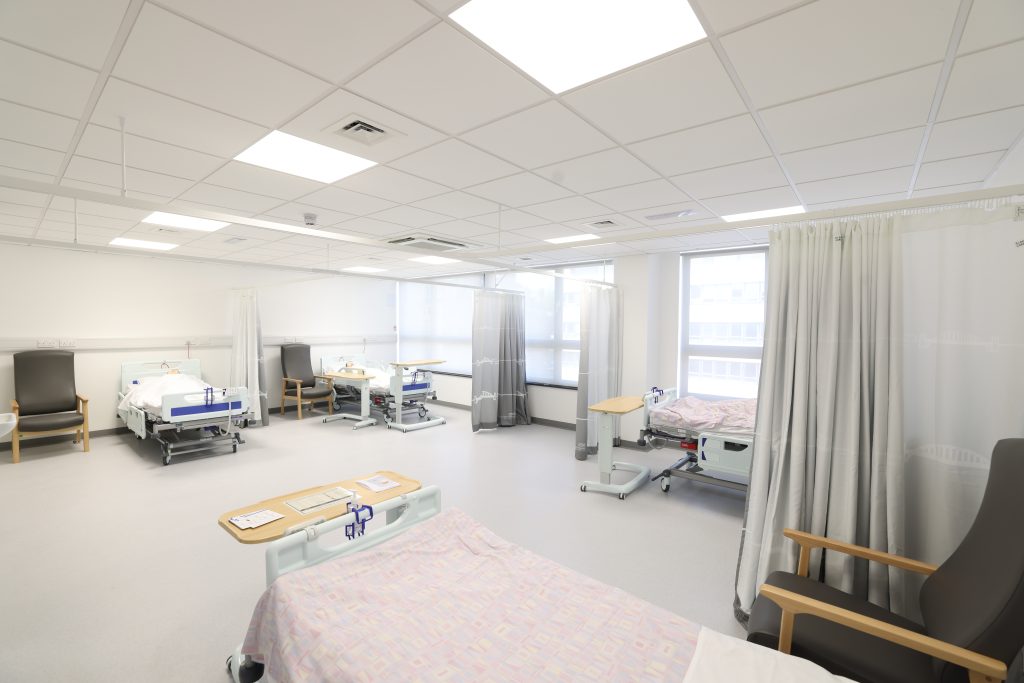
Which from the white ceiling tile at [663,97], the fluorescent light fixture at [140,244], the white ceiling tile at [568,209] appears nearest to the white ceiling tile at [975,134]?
the white ceiling tile at [663,97]

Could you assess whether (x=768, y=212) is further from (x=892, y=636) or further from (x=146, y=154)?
(x=146, y=154)

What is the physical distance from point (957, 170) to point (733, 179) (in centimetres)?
127

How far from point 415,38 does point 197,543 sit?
3583mm

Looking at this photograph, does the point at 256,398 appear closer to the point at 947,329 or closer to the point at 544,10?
the point at 544,10

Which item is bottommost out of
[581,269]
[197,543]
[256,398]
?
[197,543]

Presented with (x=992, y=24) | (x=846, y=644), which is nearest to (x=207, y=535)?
(x=846, y=644)

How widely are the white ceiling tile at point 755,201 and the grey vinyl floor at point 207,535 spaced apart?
256 centimetres

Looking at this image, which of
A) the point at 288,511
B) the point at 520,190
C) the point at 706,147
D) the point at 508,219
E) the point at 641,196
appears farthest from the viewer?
the point at 508,219

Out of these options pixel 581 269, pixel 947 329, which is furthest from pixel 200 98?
pixel 581 269

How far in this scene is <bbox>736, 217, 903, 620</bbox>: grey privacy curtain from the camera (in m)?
1.94

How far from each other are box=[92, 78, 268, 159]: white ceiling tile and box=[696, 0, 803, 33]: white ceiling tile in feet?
6.70

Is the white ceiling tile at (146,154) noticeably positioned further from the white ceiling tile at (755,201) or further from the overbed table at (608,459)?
the overbed table at (608,459)

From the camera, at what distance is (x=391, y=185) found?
302cm

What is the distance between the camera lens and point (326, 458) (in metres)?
5.15
